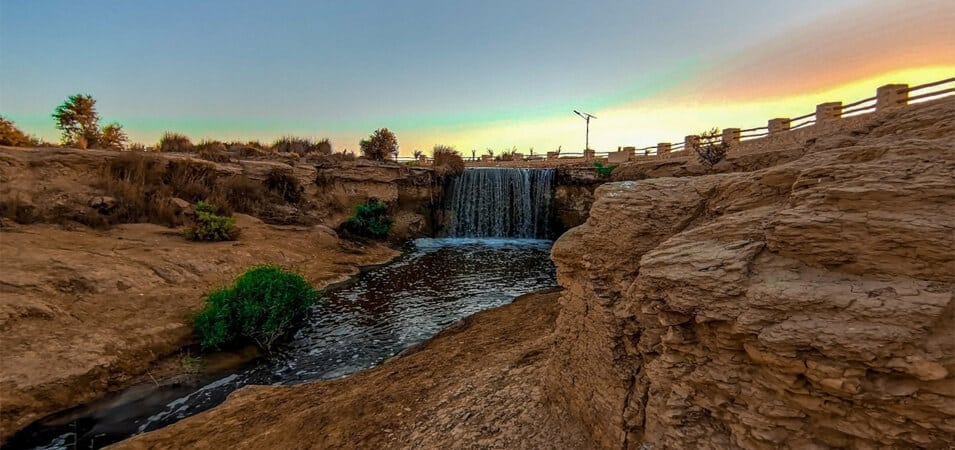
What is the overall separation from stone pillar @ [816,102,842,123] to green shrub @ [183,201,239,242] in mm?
24890

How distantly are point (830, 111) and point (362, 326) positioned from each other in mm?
21602

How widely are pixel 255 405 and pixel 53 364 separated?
140 inches

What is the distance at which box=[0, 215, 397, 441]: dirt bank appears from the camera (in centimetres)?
575

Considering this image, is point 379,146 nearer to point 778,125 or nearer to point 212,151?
point 212,151

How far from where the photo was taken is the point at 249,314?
756 centimetres

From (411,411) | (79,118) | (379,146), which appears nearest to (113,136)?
(79,118)

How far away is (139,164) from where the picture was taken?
15016 millimetres

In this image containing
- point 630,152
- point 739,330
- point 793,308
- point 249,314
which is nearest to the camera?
point 793,308

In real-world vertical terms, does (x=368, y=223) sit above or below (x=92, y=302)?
above

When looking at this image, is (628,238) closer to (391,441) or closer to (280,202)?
(391,441)

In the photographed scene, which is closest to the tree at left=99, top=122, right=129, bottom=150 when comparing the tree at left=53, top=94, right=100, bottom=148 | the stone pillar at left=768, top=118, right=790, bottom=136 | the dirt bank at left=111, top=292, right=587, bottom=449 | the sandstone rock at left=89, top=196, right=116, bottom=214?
the tree at left=53, top=94, right=100, bottom=148

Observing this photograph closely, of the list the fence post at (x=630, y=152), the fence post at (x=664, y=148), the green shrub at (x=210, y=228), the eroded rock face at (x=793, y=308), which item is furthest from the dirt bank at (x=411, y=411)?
→ the fence post at (x=630, y=152)

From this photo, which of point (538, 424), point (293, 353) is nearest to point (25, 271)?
point (293, 353)

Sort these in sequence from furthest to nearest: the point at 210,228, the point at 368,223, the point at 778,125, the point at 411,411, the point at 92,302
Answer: the point at 778,125 < the point at 368,223 < the point at 210,228 < the point at 92,302 < the point at 411,411
